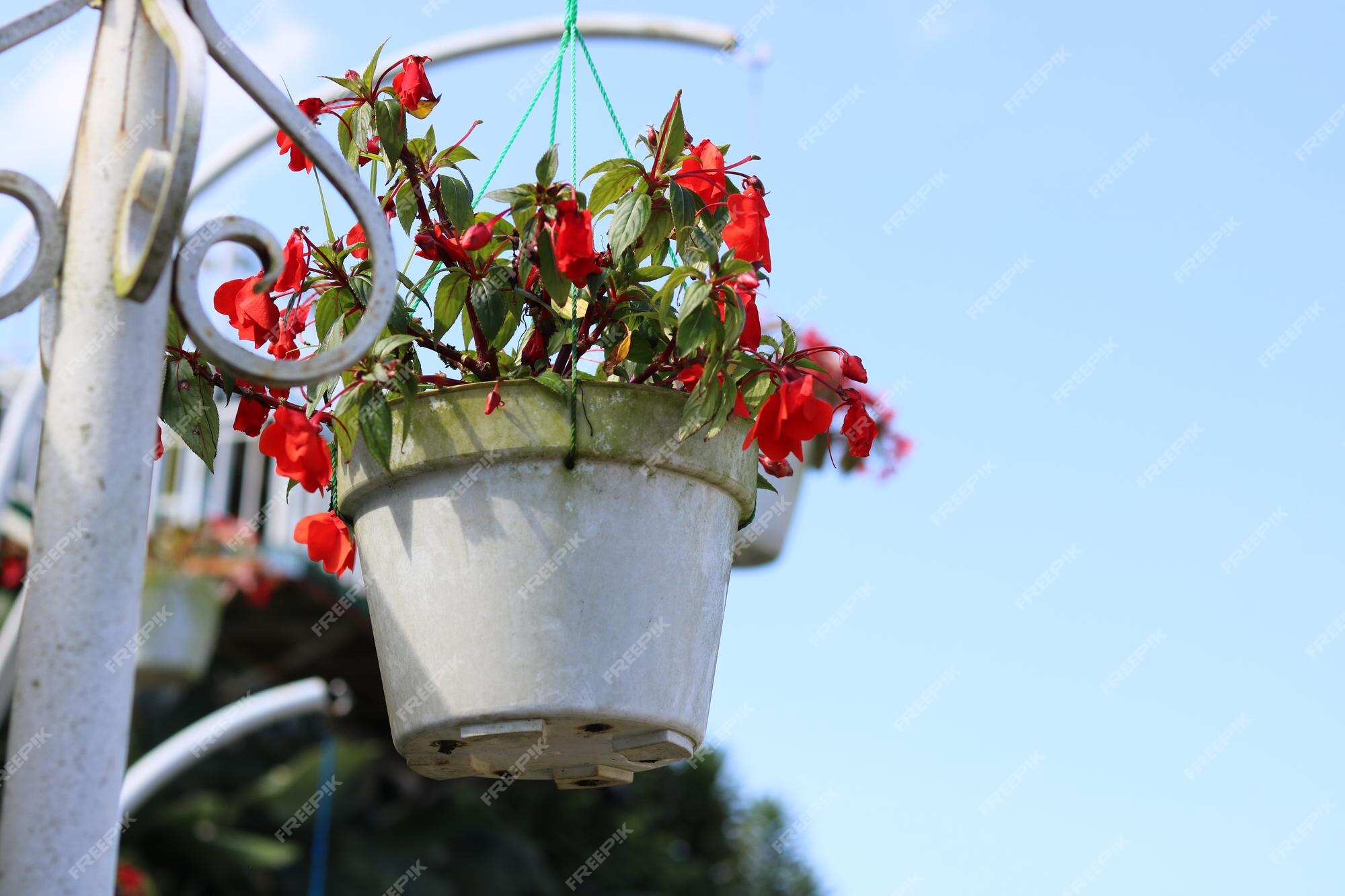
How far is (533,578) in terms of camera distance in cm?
149

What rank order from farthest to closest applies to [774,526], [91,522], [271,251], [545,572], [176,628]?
Answer: 1. [176,628]
2. [774,526]
3. [545,572]
4. [271,251]
5. [91,522]

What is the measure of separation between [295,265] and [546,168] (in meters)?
0.30

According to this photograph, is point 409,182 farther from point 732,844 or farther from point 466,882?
point 732,844

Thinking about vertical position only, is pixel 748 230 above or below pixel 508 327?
above

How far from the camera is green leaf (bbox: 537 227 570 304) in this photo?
1.51 metres

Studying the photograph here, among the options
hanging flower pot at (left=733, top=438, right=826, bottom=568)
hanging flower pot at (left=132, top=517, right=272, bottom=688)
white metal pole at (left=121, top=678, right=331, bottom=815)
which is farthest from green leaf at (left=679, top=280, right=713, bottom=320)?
white metal pole at (left=121, top=678, right=331, bottom=815)

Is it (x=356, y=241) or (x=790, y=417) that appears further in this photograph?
(x=356, y=241)

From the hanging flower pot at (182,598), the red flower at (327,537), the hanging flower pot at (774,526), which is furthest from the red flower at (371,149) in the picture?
the hanging flower pot at (182,598)

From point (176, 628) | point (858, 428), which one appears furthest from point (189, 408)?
point (176, 628)

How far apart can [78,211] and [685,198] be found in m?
0.64

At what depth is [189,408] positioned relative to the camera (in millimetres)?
1554

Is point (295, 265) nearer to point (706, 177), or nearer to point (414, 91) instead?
point (414, 91)

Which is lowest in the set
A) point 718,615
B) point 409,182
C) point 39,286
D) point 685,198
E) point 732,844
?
point 732,844

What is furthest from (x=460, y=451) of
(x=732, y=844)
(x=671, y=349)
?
→ (x=732, y=844)
